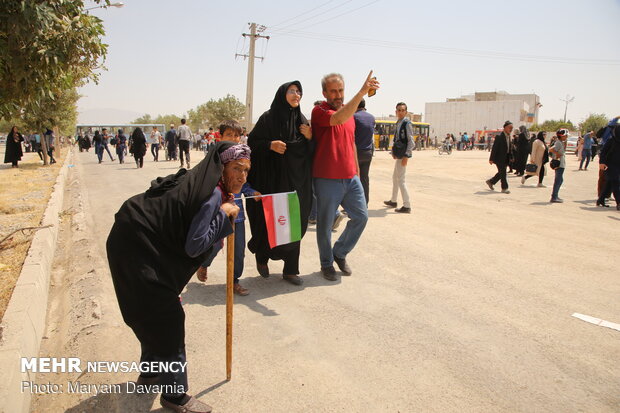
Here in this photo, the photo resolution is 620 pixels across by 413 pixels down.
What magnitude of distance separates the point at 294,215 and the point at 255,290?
3.28ft

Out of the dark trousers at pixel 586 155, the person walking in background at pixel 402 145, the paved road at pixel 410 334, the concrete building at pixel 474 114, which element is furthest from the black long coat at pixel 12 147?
the concrete building at pixel 474 114

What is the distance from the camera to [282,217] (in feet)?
11.3

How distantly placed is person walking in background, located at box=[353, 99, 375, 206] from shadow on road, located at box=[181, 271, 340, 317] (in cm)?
261

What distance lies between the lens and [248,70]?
2798 centimetres

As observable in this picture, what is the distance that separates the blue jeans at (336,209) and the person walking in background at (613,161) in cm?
719

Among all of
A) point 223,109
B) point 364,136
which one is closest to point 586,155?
point 364,136

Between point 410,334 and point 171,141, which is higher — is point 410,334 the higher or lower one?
the lower one

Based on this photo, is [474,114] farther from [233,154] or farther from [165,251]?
[165,251]

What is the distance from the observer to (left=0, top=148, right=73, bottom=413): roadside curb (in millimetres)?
2150

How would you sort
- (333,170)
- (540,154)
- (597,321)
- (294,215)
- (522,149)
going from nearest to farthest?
(597,321)
(294,215)
(333,170)
(540,154)
(522,149)

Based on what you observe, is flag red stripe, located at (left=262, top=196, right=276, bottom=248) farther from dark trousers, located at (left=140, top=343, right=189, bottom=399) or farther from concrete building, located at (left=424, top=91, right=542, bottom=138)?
concrete building, located at (left=424, top=91, right=542, bottom=138)

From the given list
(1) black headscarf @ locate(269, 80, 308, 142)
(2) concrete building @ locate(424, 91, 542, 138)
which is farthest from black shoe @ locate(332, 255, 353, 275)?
(2) concrete building @ locate(424, 91, 542, 138)

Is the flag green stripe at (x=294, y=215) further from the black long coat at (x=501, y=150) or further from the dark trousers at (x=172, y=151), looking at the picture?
the dark trousers at (x=172, y=151)

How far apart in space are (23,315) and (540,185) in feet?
43.3
